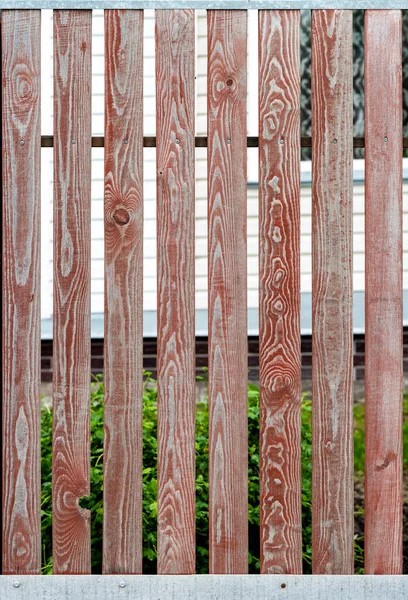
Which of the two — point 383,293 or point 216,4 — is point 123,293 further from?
point 216,4

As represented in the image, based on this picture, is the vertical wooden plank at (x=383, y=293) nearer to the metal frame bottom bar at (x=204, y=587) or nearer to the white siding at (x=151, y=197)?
the metal frame bottom bar at (x=204, y=587)

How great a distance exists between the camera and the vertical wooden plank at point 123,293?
7.94ft

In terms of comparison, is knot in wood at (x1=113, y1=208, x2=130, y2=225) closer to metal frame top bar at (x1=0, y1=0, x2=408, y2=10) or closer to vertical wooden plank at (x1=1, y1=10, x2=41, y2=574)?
vertical wooden plank at (x1=1, y1=10, x2=41, y2=574)

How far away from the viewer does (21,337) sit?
2432mm

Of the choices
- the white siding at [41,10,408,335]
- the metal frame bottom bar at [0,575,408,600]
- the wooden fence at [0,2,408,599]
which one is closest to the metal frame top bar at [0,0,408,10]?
the wooden fence at [0,2,408,599]

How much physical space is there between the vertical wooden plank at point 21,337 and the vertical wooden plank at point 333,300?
0.87 m

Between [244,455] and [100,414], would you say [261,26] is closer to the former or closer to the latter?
[244,455]

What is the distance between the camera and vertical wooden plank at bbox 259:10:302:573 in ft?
7.95

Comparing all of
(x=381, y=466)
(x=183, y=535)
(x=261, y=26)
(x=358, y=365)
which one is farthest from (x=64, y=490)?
(x=358, y=365)

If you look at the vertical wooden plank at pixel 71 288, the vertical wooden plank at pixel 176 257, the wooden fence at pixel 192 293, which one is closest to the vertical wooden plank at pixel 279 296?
the wooden fence at pixel 192 293

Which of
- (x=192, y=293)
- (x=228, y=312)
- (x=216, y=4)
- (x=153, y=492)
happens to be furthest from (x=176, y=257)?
(x=153, y=492)

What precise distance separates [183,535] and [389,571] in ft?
2.13

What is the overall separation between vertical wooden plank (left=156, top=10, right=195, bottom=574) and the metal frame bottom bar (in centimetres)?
7

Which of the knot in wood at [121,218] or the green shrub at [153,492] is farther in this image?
the green shrub at [153,492]
